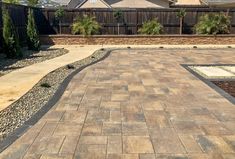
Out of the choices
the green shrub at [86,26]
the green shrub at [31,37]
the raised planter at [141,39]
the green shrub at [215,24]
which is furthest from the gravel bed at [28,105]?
the green shrub at [215,24]

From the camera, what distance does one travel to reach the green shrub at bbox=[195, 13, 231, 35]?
20.4 meters

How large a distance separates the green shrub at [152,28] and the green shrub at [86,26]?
3329mm

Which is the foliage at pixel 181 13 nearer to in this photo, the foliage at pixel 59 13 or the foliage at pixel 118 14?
the foliage at pixel 118 14

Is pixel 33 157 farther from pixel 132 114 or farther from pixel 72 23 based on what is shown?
pixel 72 23

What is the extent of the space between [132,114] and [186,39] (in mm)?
15430

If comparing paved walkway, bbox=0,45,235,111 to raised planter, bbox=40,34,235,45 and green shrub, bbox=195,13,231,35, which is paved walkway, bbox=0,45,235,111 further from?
green shrub, bbox=195,13,231,35

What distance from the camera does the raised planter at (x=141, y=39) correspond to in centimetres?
2033

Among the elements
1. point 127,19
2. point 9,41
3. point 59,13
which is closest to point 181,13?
point 127,19

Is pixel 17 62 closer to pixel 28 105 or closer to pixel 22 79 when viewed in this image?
pixel 22 79

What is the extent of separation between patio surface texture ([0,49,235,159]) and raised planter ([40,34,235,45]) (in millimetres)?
11001

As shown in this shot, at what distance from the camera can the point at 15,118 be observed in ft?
19.7

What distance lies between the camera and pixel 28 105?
6.85m

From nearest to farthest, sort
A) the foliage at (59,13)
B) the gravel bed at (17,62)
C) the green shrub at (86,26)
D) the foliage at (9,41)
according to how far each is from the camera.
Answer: the gravel bed at (17,62) → the foliage at (9,41) → the green shrub at (86,26) → the foliage at (59,13)

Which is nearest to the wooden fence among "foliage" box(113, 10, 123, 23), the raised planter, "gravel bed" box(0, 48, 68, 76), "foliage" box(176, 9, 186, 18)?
"foliage" box(113, 10, 123, 23)
